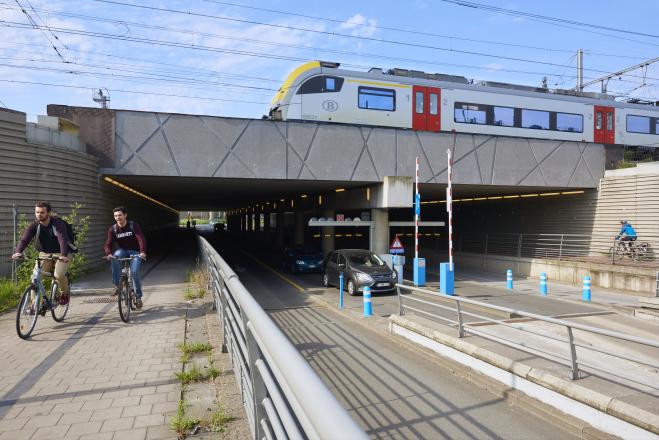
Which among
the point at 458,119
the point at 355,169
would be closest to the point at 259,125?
the point at 355,169

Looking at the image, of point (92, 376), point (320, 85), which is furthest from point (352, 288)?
point (92, 376)

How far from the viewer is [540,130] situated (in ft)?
70.9

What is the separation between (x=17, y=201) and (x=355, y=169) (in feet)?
37.0

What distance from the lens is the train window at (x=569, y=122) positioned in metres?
22.0

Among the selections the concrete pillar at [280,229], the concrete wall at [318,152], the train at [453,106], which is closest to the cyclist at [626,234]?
the concrete wall at [318,152]

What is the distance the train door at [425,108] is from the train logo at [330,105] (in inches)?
151

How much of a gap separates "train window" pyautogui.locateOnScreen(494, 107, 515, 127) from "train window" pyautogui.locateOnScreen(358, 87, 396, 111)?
220 inches

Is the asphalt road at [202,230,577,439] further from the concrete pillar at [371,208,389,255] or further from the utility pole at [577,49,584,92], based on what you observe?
the utility pole at [577,49,584,92]

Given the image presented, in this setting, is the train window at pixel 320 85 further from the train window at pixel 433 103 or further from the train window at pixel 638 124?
the train window at pixel 638 124

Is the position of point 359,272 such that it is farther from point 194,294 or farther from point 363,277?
point 194,294

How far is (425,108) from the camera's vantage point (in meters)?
19.7

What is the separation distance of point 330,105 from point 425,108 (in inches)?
188

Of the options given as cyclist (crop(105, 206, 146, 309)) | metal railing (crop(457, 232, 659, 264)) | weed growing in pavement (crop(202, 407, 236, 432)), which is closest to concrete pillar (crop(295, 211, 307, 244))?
metal railing (crop(457, 232, 659, 264))

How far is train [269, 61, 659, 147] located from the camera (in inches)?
701
